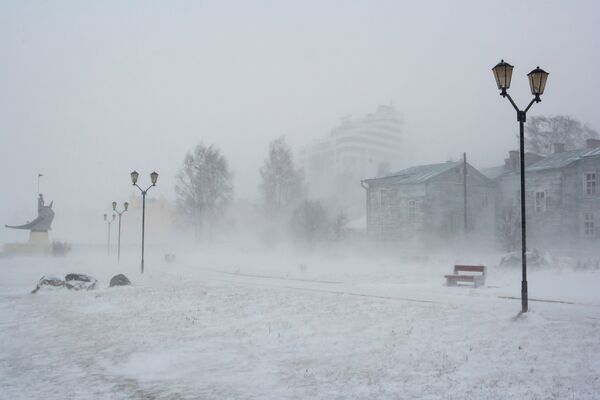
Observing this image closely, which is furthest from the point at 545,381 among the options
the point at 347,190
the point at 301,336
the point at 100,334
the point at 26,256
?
the point at 347,190

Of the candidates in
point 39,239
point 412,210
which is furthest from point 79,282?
point 39,239

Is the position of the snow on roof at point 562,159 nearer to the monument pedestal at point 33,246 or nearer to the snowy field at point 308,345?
the snowy field at point 308,345

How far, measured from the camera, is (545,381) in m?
7.03

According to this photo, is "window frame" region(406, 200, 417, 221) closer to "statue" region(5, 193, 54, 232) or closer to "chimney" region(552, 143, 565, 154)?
"chimney" region(552, 143, 565, 154)

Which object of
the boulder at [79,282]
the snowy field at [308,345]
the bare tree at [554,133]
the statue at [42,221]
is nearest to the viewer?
the snowy field at [308,345]

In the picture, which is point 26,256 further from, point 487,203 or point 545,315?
point 545,315

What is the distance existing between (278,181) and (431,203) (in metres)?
25.5

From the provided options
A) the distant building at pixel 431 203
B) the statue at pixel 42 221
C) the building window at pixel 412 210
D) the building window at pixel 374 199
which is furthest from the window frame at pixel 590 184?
the statue at pixel 42 221

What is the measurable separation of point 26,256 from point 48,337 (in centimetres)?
3621

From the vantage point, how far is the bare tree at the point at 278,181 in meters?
62.2

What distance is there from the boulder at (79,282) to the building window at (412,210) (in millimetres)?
26669

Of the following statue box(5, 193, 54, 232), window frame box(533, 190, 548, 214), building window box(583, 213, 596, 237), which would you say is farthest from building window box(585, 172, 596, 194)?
statue box(5, 193, 54, 232)

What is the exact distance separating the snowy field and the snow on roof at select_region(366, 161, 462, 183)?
23.9 metres

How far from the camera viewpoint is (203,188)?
199 ft
